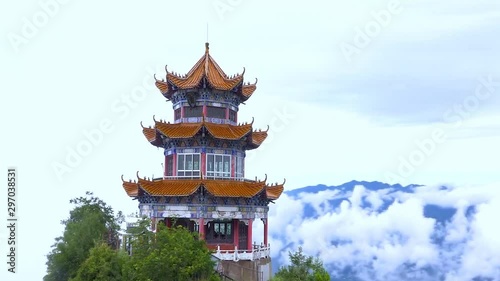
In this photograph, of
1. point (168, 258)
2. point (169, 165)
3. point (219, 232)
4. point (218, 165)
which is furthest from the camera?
point (169, 165)

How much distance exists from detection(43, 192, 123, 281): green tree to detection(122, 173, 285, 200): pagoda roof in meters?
2.44

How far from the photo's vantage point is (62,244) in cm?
2634

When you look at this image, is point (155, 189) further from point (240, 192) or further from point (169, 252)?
point (169, 252)

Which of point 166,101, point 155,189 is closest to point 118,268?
point 155,189

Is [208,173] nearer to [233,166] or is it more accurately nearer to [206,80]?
[233,166]

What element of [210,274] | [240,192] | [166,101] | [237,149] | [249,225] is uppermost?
[166,101]

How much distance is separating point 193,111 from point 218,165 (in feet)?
13.0

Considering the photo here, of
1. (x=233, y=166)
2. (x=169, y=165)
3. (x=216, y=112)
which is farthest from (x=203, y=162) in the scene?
(x=216, y=112)

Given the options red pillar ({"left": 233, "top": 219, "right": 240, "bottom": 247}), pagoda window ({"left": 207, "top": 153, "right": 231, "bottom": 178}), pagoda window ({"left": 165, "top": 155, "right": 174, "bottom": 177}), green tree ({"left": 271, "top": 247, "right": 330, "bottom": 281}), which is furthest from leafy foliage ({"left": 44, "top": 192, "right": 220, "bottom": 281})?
pagoda window ({"left": 165, "top": 155, "right": 174, "bottom": 177})

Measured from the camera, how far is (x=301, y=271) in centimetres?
2334

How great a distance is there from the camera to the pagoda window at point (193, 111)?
32594 millimetres

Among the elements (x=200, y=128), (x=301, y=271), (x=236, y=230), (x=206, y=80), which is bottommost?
(x=301, y=271)

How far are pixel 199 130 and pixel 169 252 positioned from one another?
407 inches

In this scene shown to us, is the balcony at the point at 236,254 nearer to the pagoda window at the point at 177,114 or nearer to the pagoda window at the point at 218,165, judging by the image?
the pagoda window at the point at 218,165
